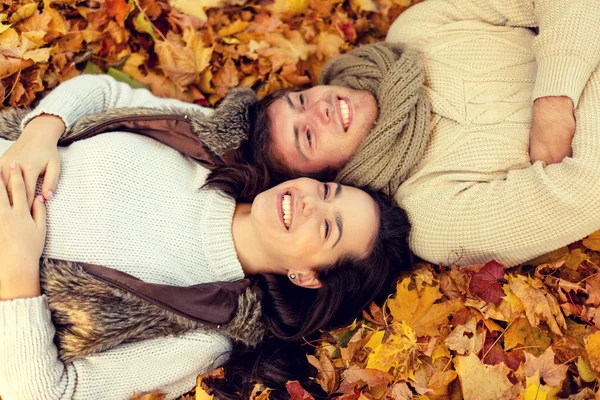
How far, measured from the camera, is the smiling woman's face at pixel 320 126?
2.79 m

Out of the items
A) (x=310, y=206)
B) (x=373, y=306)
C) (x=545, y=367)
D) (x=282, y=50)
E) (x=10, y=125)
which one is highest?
(x=282, y=50)

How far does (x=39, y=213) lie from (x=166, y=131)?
0.78m

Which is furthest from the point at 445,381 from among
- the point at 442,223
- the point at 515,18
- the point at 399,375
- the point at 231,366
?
the point at 515,18

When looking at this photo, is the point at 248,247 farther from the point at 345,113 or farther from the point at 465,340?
the point at 465,340

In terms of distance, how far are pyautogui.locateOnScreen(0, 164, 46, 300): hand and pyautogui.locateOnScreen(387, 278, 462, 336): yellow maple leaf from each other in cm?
172

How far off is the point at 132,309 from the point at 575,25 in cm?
264

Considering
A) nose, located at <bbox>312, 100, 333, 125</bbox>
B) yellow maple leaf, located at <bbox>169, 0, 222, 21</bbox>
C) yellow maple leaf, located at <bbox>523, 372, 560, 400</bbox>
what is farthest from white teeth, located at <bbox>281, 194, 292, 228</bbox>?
yellow maple leaf, located at <bbox>169, 0, 222, 21</bbox>

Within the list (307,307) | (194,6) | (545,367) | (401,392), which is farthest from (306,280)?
(194,6)

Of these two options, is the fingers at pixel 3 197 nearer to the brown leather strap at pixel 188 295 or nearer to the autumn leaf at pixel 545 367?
the brown leather strap at pixel 188 295

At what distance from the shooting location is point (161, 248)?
101 inches

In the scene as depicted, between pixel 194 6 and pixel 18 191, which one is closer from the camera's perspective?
pixel 18 191

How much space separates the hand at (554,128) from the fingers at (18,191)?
8.44ft

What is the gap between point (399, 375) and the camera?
7.55 ft

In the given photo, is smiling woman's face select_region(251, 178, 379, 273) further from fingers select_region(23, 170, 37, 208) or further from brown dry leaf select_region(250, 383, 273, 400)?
fingers select_region(23, 170, 37, 208)
